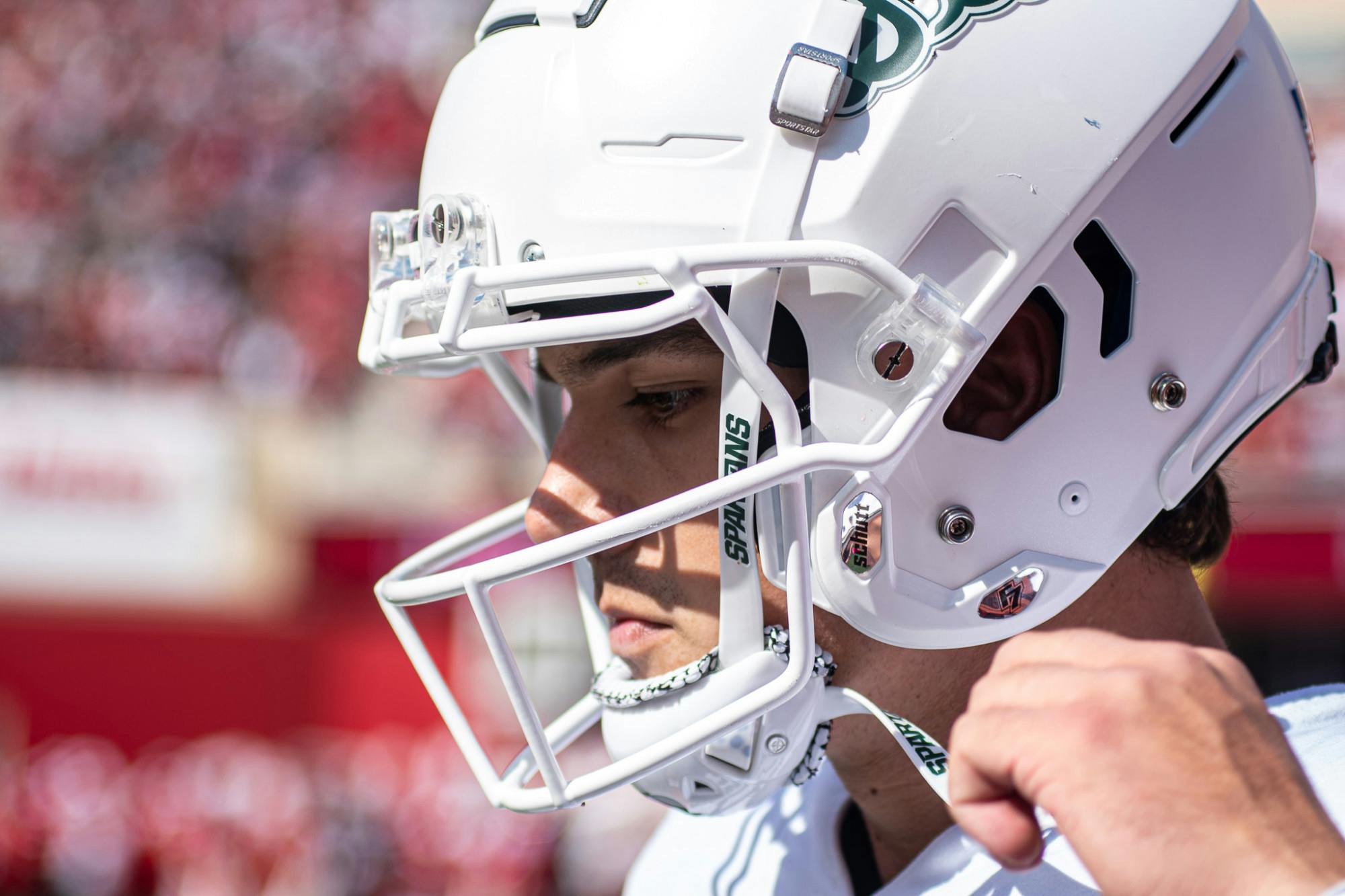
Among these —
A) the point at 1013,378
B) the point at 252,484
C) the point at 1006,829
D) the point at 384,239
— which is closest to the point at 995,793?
the point at 1006,829

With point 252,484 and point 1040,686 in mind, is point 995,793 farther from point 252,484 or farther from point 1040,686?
point 252,484

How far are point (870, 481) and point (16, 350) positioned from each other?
233 inches

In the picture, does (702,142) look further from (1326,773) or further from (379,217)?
(1326,773)

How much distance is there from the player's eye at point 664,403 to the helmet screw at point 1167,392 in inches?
15.1

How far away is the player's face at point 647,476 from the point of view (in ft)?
3.65

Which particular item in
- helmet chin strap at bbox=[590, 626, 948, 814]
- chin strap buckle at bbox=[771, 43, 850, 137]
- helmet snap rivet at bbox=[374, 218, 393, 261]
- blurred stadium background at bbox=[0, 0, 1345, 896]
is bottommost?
blurred stadium background at bbox=[0, 0, 1345, 896]

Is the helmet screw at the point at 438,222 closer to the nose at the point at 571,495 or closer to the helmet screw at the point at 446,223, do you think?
the helmet screw at the point at 446,223

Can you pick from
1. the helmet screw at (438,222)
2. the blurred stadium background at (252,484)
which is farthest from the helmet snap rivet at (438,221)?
the blurred stadium background at (252,484)

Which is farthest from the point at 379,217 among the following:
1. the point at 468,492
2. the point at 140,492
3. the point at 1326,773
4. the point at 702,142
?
the point at 140,492

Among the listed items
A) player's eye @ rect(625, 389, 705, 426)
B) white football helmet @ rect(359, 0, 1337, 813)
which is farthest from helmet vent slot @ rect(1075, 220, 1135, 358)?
player's eye @ rect(625, 389, 705, 426)

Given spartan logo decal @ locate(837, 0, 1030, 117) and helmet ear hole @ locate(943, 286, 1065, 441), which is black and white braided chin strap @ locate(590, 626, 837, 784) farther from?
spartan logo decal @ locate(837, 0, 1030, 117)

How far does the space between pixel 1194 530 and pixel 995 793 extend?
A: 579mm

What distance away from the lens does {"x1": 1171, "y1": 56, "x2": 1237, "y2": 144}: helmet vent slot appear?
105cm

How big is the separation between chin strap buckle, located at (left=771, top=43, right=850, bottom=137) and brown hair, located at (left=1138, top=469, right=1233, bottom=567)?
0.48 metres
